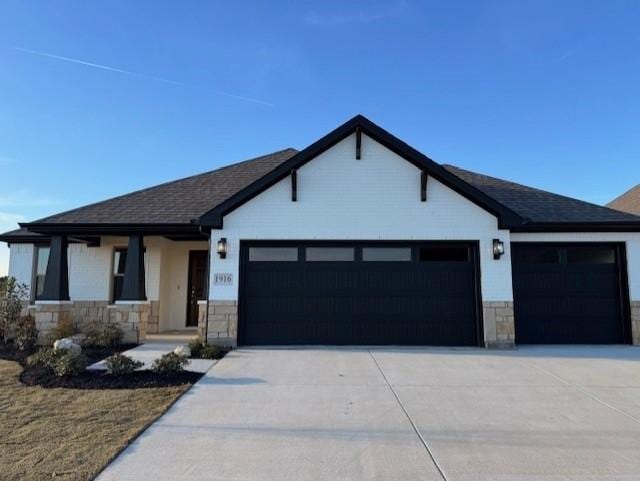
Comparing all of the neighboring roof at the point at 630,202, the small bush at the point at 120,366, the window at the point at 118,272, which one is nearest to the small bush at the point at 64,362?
the small bush at the point at 120,366

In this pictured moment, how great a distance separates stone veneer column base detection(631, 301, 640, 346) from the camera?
10469mm

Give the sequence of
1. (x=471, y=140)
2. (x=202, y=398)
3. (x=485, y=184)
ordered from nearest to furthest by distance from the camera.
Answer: (x=202, y=398)
(x=485, y=184)
(x=471, y=140)

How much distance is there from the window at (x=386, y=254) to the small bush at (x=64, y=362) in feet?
20.2

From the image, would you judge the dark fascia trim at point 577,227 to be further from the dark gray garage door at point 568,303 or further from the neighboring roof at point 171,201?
the neighboring roof at point 171,201

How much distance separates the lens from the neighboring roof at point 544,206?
35.2ft

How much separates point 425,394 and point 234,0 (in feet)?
32.4

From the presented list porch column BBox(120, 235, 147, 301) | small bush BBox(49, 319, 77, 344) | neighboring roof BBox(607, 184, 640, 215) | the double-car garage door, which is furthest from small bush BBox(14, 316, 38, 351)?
neighboring roof BBox(607, 184, 640, 215)

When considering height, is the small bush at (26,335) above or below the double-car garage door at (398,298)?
below

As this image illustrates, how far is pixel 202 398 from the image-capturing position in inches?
228

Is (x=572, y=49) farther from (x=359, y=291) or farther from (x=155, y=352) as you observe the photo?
(x=155, y=352)

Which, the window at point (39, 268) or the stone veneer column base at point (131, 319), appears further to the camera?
the window at point (39, 268)

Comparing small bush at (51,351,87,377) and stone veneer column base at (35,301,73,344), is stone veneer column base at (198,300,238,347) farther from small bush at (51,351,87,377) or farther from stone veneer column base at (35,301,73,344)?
stone veneer column base at (35,301,73,344)

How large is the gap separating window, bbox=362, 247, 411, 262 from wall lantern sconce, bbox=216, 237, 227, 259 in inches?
128

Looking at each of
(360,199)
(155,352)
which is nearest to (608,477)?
(360,199)
